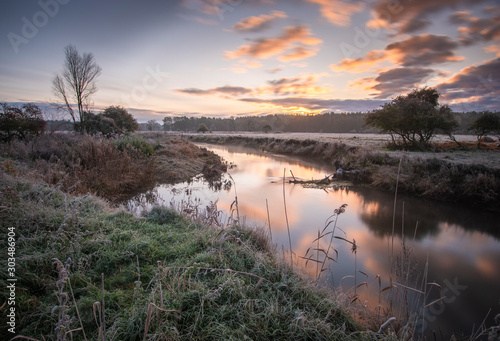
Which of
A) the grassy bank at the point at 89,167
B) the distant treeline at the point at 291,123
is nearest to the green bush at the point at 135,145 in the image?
the grassy bank at the point at 89,167

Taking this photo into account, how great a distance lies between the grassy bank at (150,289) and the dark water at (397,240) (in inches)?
43.4

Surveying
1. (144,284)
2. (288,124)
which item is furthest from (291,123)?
(144,284)

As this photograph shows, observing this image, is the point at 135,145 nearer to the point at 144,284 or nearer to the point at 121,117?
the point at 144,284

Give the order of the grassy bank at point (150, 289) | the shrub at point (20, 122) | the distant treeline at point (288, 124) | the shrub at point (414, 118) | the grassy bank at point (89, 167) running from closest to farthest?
the grassy bank at point (150, 289)
the grassy bank at point (89, 167)
the shrub at point (20, 122)
the shrub at point (414, 118)
the distant treeline at point (288, 124)

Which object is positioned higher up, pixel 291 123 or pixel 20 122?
pixel 291 123

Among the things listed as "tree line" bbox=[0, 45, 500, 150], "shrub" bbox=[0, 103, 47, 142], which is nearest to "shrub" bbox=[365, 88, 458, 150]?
"tree line" bbox=[0, 45, 500, 150]

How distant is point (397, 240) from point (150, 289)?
6434 millimetres

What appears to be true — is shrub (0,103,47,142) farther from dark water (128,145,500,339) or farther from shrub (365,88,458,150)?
shrub (365,88,458,150)

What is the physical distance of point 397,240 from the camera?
6.49 meters

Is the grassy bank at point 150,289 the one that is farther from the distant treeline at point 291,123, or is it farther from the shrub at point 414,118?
the distant treeline at point 291,123

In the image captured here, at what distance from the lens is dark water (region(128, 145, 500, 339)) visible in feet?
13.2

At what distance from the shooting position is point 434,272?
5016mm

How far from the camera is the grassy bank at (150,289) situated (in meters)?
2.21

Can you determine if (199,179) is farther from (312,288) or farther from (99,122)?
(99,122)
